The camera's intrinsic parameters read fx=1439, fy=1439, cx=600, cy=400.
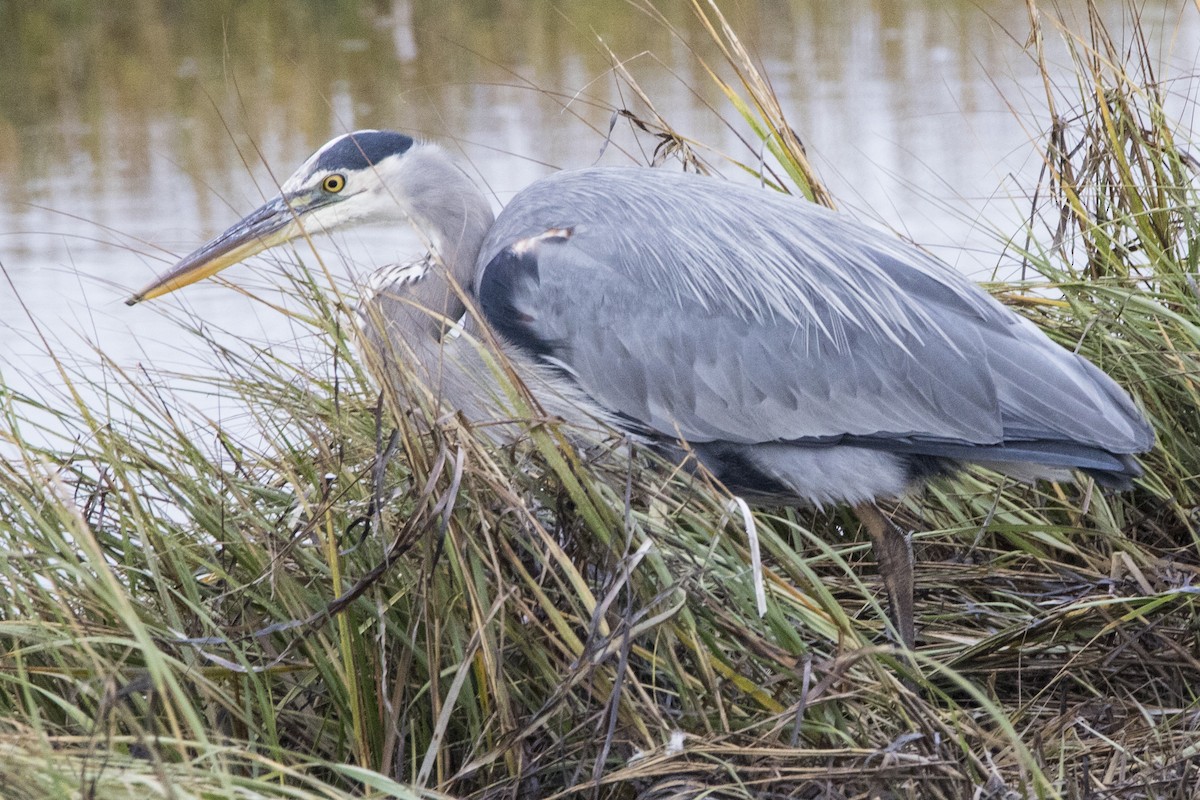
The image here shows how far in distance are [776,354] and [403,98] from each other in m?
2.99

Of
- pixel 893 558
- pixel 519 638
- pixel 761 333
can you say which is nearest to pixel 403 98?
pixel 761 333

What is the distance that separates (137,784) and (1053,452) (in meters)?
1.56

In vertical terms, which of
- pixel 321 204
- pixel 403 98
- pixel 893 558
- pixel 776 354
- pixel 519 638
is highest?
pixel 321 204

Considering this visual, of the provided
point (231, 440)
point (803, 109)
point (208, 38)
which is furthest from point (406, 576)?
point (208, 38)

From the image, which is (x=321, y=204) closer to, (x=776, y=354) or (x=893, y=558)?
(x=776, y=354)

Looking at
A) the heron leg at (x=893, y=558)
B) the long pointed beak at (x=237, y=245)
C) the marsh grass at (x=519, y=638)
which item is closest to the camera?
the marsh grass at (x=519, y=638)

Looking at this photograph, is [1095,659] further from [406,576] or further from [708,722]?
[406,576]

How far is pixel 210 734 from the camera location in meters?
1.93

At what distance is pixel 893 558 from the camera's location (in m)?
2.53

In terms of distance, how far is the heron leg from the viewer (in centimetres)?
246

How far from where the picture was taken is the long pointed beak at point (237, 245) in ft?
9.12

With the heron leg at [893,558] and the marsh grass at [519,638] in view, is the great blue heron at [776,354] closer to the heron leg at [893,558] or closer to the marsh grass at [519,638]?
the heron leg at [893,558]

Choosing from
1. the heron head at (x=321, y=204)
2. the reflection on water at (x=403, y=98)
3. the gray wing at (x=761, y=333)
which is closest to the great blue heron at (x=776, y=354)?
the gray wing at (x=761, y=333)

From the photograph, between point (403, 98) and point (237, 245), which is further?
point (403, 98)
